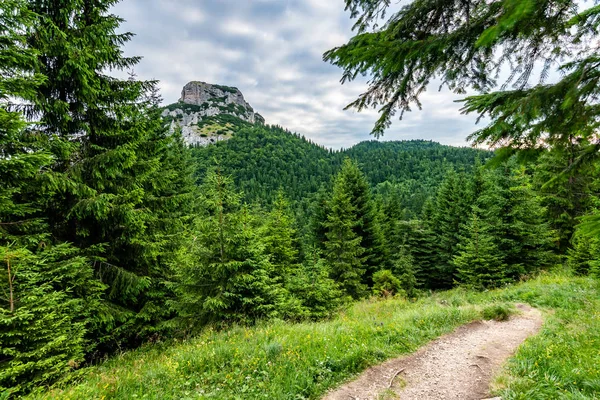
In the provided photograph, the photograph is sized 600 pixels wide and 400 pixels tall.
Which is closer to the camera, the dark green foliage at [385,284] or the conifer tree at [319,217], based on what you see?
the dark green foliage at [385,284]

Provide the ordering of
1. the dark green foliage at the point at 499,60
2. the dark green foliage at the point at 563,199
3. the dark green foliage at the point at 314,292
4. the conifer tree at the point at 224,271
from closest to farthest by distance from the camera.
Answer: the dark green foliage at the point at 499,60 < the conifer tree at the point at 224,271 < the dark green foliage at the point at 314,292 < the dark green foliage at the point at 563,199

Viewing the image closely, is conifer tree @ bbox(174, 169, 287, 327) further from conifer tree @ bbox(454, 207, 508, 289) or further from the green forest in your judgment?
conifer tree @ bbox(454, 207, 508, 289)

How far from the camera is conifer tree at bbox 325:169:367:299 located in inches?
784

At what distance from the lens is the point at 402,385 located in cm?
487

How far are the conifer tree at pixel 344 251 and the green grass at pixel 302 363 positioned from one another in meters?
12.3

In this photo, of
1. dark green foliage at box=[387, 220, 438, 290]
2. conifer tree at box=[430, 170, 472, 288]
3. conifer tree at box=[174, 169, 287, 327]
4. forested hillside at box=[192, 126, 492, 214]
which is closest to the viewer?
conifer tree at box=[174, 169, 287, 327]

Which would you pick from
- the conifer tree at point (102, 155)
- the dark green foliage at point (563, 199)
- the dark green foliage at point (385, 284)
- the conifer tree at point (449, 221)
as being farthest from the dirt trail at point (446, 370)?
the conifer tree at point (449, 221)

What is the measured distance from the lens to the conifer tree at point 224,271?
820cm

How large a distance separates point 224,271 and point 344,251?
13618 mm

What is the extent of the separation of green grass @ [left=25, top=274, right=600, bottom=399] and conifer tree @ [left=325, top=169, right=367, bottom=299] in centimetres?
1227

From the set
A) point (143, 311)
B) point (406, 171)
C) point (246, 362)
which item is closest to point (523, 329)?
point (246, 362)

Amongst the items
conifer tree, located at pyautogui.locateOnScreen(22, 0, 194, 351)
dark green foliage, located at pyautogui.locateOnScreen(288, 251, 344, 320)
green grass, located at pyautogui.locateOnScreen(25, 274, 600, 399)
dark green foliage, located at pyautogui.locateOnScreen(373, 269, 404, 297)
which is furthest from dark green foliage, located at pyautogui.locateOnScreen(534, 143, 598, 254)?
conifer tree, located at pyautogui.locateOnScreen(22, 0, 194, 351)

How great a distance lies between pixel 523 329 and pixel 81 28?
47.2ft

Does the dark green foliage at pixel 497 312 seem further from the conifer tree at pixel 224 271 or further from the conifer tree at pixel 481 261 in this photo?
the conifer tree at pixel 481 261
